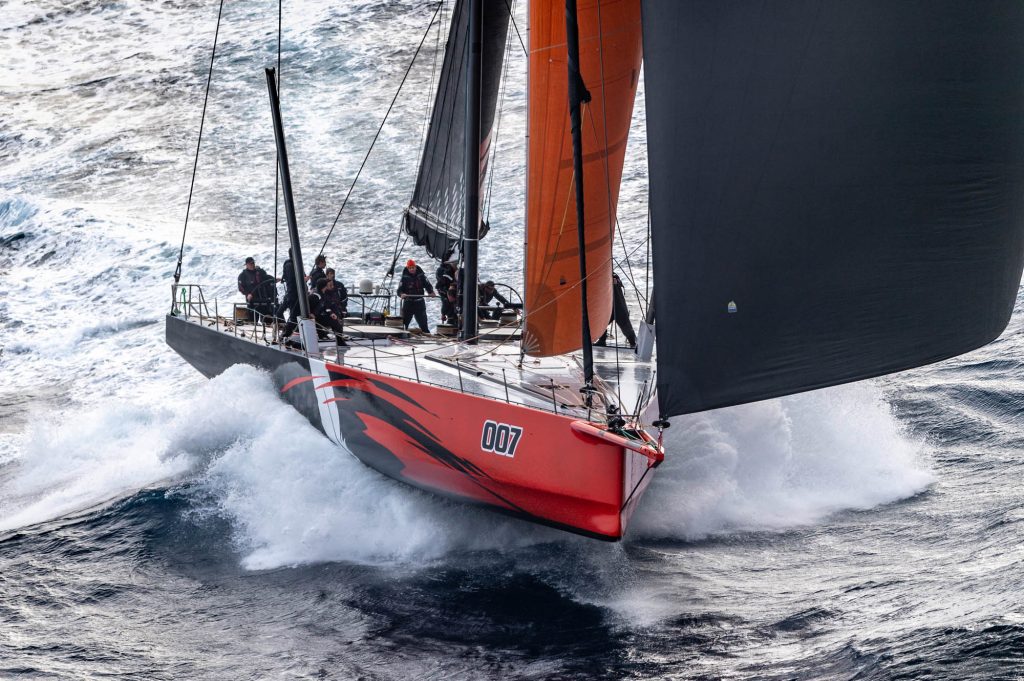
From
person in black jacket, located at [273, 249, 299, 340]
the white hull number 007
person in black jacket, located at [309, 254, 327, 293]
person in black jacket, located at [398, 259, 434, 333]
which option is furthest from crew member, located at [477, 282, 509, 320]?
the white hull number 007

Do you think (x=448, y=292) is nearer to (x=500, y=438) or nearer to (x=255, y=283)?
(x=255, y=283)

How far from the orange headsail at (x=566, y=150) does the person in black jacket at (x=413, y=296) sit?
341 centimetres

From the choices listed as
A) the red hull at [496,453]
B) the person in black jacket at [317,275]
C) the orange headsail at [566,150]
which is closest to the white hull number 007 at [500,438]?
the red hull at [496,453]

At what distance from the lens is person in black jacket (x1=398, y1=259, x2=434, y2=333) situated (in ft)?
41.4

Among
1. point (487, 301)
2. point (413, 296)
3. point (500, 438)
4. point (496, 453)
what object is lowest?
point (496, 453)

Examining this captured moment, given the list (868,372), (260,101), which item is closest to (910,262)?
(868,372)

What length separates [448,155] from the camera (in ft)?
41.8

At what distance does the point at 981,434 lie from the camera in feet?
35.7

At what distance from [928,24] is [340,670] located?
5.37m

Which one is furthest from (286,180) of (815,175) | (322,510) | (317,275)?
(815,175)

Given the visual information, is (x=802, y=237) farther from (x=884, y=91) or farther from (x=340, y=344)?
(x=340, y=344)

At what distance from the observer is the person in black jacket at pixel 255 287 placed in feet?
42.3

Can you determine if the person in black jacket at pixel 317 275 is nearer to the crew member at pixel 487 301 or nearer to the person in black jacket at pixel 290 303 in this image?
the person in black jacket at pixel 290 303

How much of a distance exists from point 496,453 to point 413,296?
4211 millimetres
